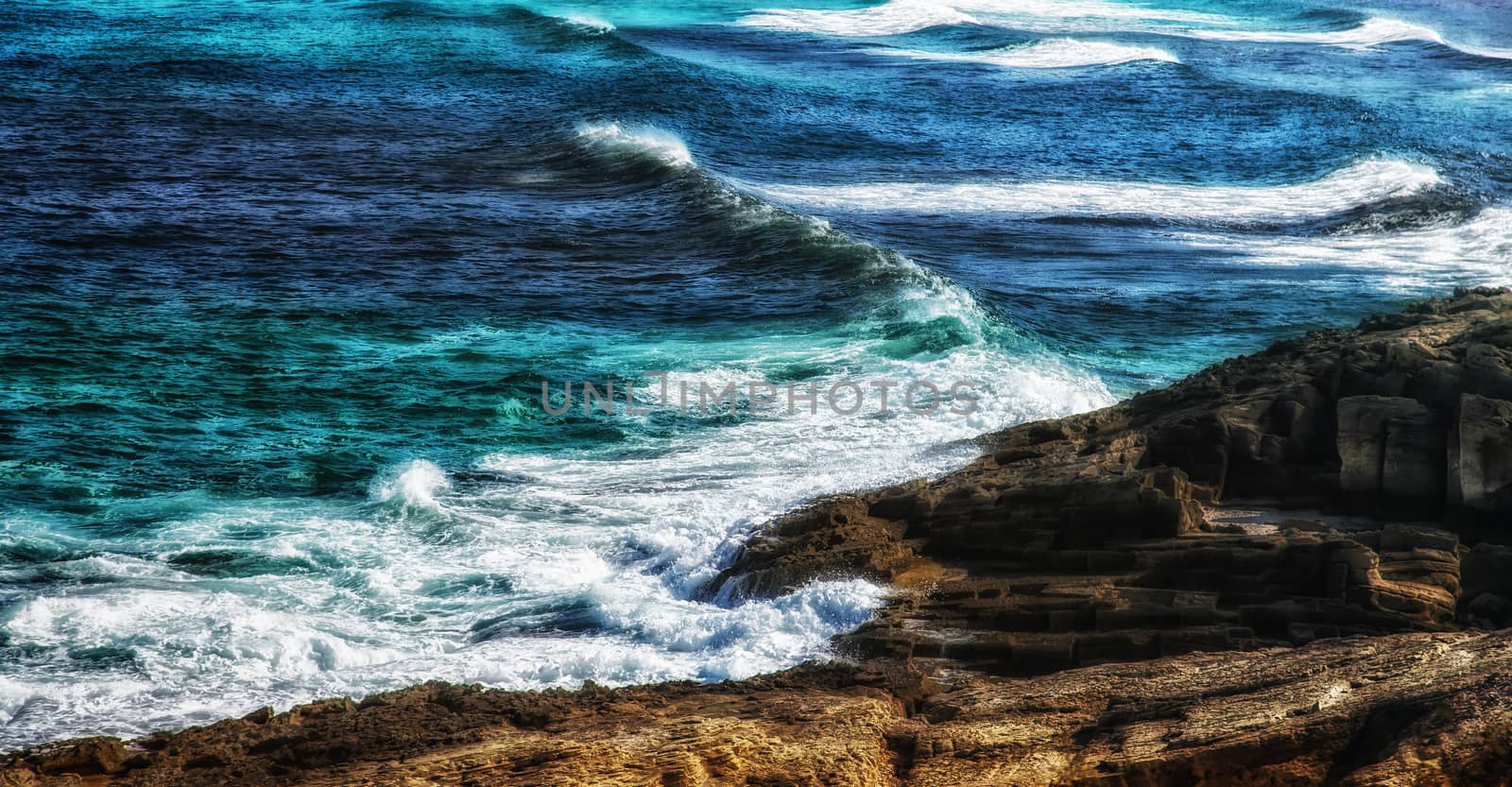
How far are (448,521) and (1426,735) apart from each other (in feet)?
33.1

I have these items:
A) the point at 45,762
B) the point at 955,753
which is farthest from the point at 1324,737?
the point at 45,762

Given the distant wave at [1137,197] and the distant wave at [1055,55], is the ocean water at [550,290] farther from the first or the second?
the distant wave at [1055,55]

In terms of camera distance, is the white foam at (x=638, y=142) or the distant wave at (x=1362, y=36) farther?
the distant wave at (x=1362, y=36)

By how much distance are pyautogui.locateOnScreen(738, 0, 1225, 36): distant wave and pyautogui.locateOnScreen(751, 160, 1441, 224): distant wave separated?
80.8ft

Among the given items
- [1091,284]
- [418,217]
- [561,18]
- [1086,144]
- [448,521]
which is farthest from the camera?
[561,18]

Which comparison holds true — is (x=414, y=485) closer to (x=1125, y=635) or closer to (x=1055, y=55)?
(x=1125, y=635)

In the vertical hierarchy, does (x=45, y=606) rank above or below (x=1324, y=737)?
below

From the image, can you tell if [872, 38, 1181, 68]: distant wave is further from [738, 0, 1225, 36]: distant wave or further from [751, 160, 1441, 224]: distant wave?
[751, 160, 1441, 224]: distant wave

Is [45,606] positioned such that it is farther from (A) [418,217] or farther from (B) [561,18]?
(B) [561,18]

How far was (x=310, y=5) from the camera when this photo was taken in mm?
51812

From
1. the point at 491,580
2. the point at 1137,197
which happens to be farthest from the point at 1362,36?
the point at 491,580

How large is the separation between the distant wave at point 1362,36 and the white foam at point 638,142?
28.2 meters

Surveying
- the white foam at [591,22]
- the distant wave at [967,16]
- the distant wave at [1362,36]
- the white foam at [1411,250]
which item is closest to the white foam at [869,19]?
the distant wave at [967,16]

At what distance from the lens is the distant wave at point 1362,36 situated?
49.1 meters
